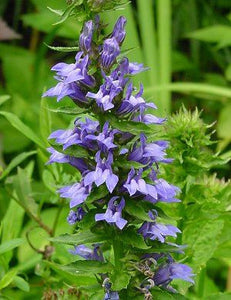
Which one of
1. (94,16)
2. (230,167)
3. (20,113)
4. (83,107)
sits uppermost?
(94,16)

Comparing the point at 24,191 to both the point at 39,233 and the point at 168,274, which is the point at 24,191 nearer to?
the point at 39,233

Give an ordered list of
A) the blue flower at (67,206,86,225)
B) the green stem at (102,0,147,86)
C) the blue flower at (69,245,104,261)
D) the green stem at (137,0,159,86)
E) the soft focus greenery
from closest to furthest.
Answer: the blue flower at (67,206,86,225)
the blue flower at (69,245,104,261)
the soft focus greenery
the green stem at (102,0,147,86)
the green stem at (137,0,159,86)

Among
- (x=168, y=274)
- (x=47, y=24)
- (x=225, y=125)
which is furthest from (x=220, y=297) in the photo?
(x=47, y=24)

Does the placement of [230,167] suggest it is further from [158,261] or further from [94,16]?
[94,16]

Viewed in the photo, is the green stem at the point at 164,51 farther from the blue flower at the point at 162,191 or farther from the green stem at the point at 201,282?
the blue flower at the point at 162,191

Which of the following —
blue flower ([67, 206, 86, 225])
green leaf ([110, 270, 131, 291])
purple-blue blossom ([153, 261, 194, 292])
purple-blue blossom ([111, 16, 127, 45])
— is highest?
purple-blue blossom ([111, 16, 127, 45])

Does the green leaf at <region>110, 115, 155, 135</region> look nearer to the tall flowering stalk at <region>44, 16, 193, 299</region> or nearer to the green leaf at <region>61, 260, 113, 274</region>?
the tall flowering stalk at <region>44, 16, 193, 299</region>

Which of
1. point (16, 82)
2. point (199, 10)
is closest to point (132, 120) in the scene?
point (16, 82)

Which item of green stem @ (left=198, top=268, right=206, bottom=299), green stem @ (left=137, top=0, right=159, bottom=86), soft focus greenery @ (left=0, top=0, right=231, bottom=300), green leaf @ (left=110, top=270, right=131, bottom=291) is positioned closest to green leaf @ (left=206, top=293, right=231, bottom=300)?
soft focus greenery @ (left=0, top=0, right=231, bottom=300)
